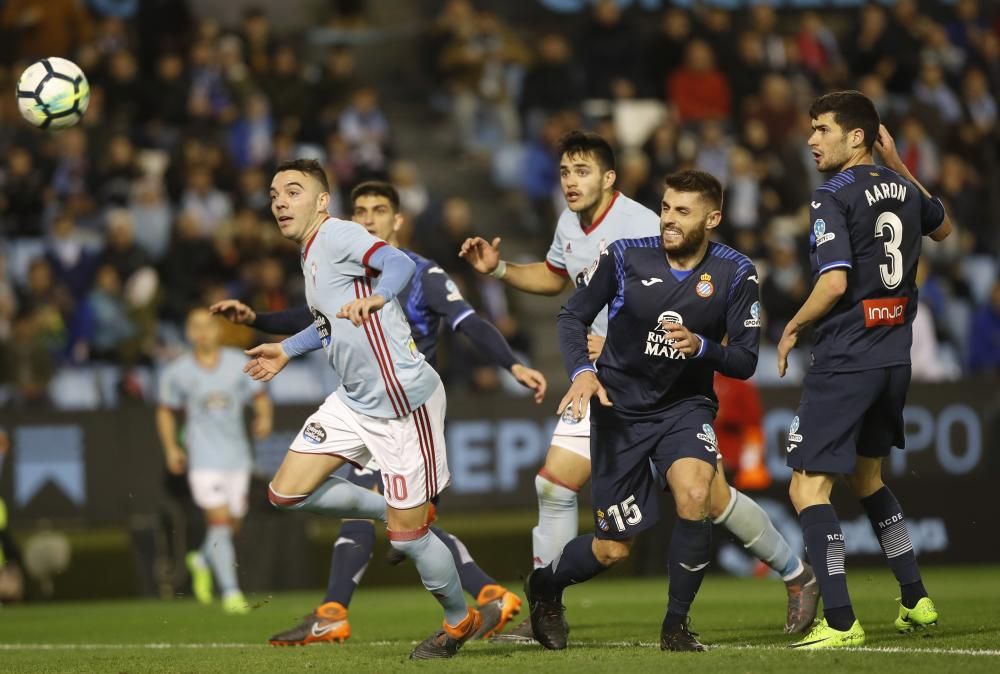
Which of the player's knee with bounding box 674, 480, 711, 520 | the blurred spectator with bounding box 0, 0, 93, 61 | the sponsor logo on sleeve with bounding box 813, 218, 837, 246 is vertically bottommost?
the player's knee with bounding box 674, 480, 711, 520

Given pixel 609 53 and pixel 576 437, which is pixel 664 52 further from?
pixel 576 437

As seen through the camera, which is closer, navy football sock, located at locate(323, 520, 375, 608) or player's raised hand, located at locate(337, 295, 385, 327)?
player's raised hand, located at locate(337, 295, 385, 327)

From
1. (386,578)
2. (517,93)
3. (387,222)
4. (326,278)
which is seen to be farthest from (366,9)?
(326,278)

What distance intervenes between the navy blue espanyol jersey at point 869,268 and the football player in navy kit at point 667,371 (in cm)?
38

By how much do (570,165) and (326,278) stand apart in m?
1.56

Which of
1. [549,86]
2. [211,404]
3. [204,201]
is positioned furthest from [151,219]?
[549,86]

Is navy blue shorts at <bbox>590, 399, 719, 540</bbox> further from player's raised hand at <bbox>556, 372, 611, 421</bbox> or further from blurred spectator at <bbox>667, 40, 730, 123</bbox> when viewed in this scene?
blurred spectator at <bbox>667, 40, 730, 123</bbox>

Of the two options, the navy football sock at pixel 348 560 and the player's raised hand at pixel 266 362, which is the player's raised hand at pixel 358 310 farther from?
the navy football sock at pixel 348 560

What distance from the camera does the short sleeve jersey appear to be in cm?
848

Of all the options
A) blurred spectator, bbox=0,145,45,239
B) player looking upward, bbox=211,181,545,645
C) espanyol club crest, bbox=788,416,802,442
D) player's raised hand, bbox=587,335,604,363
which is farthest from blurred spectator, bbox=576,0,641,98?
espanyol club crest, bbox=788,416,802,442

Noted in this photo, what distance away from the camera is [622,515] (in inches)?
291

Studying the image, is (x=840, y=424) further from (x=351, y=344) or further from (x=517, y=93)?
(x=517, y=93)

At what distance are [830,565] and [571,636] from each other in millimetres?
1960

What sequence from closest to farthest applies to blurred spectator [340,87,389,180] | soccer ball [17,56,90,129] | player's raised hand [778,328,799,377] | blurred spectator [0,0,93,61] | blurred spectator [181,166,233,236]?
player's raised hand [778,328,799,377]
soccer ball [17,56,90,129]
blurred spectator [181,166,233,236]
blurred spectator [340,87,389,180]
blurred spectator [0,0,93,61]
